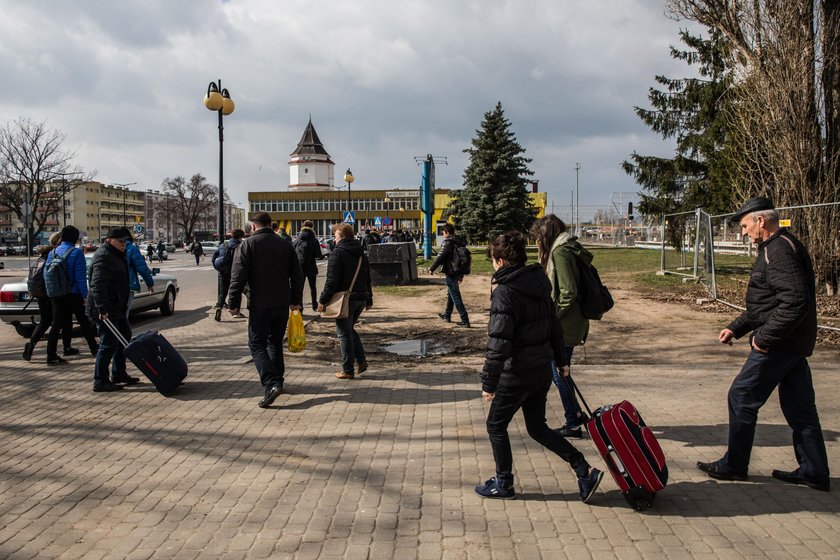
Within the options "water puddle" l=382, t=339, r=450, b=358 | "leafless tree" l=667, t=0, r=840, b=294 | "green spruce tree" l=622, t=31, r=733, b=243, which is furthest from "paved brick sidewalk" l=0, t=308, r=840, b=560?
"green spruce tree" l=622, t=31, r=733, b=243

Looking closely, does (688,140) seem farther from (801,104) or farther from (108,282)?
(108,282)

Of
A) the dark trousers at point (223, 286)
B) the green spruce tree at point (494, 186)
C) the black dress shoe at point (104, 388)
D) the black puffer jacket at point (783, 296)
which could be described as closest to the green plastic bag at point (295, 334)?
the black dress shoe at point (104, 388)

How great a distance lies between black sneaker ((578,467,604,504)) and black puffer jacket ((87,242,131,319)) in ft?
17.5

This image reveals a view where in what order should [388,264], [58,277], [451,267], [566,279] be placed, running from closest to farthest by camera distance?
[566,279] < [58,277] < [451,267] < [388,264]

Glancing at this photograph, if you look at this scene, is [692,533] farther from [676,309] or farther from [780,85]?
[780,85]

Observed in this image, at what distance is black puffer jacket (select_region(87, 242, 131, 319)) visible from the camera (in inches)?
280

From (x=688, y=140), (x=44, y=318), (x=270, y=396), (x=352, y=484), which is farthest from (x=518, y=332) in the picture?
(x=688, y=140)

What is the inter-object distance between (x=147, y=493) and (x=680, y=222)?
2299cm

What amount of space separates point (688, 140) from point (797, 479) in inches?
927

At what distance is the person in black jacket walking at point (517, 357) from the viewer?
389cm

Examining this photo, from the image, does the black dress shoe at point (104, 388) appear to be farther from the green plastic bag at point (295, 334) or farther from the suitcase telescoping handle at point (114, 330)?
the green plastic bag at point (295, 334)

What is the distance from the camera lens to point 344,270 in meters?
7.64

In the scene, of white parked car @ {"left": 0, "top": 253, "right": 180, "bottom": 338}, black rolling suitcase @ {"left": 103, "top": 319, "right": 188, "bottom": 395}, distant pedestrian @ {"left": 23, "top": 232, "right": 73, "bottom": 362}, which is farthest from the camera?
white parked car @ {"left": 0, "top": 253, "right": 180, "bottom": 338}

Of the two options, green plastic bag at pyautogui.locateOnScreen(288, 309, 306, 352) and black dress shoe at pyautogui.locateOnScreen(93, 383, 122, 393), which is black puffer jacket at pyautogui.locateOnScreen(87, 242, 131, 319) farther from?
green plastic bag at pyautogui.locateOnScreen(288, 309, 306, 352)
